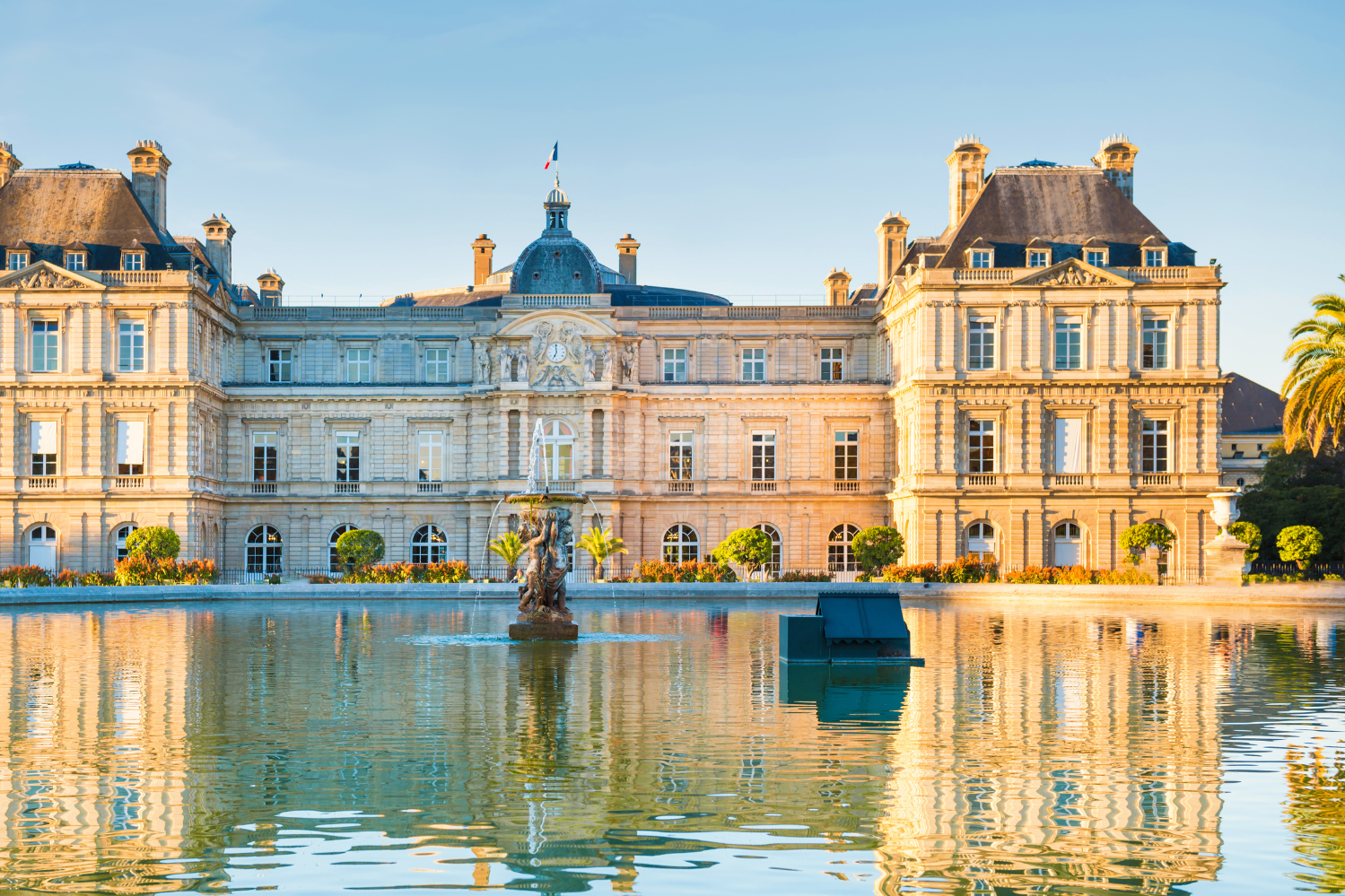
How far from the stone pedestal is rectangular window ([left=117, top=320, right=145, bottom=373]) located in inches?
1651

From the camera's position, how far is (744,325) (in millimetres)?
61812

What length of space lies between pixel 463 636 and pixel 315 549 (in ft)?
114

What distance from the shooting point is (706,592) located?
4547 centimetres

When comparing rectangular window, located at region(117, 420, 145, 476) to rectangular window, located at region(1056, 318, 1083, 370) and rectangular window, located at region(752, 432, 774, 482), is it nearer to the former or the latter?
rectangular window, located at region(752, 432, 774, 482)

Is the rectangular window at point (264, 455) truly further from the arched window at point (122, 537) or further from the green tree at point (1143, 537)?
the green tree at point (1143, 537)

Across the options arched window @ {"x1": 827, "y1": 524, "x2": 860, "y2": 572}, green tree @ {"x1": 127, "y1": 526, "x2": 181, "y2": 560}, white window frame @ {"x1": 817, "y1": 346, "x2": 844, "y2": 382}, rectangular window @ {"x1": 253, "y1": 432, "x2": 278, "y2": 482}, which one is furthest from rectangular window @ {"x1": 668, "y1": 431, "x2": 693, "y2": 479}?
green tree @ {"x1": 127, "y1": 526, "x2": 181, "y2": 560}

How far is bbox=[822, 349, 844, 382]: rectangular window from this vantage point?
204 feet

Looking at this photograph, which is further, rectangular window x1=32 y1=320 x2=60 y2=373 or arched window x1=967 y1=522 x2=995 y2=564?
rectangular window x1=32 y1=320 x2=60 y2=373

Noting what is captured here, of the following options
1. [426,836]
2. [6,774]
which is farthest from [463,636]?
[426,836]

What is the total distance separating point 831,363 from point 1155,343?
1446 cm

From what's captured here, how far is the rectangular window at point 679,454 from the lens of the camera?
60469mm

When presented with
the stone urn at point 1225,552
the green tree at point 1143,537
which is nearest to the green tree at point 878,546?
the green tree at point 1143,537

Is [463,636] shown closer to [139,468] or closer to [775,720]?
[775,720]

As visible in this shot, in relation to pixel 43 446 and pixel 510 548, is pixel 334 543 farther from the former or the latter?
pixel 510 548
